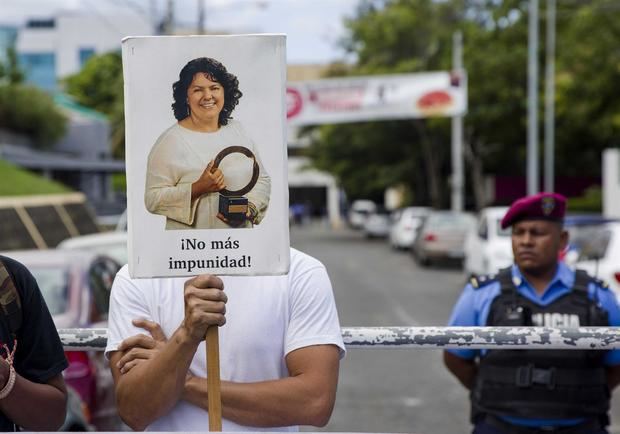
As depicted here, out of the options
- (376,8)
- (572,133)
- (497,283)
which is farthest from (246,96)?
(376,8)

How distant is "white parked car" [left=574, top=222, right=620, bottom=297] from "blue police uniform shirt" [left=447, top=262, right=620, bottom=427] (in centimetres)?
635

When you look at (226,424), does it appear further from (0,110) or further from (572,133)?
(0,110)

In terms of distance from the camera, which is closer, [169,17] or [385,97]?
[169,17]

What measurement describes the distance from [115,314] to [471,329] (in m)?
1.12

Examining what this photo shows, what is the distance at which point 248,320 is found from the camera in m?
2.78

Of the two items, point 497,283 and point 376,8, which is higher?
point 376,8

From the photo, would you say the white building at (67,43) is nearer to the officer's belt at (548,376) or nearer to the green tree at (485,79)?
the green tree at (485,79)

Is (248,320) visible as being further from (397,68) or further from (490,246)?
(397,68)

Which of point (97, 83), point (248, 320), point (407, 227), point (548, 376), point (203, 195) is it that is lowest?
point (407, 227)

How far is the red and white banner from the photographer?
29.5 metres

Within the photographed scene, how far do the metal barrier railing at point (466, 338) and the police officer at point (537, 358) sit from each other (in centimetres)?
76

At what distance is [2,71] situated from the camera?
4300cm

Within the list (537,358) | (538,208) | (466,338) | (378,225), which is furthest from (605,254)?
(378,225)

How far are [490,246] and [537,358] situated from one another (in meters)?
13.8
